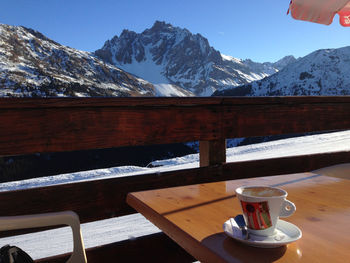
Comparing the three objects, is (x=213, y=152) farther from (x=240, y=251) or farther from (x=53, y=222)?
(x=240, y=251)

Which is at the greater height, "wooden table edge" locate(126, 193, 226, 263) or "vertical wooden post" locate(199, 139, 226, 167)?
"vertical wooden post" locate(199, 139, 226, 167)

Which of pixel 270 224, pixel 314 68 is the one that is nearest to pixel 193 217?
pixel 270 224

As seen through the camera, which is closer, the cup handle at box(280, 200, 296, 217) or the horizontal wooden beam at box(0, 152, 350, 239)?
the cup handle at box(280, 200, 296, 217)

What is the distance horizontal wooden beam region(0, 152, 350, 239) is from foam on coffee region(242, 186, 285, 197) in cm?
91

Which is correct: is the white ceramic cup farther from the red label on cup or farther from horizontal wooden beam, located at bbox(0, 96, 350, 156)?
horizontal wooden beam, located at bbox(0, 96, 350, 156)

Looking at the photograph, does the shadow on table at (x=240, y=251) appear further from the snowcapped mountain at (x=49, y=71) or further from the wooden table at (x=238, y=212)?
the snowcapped mountain at (x=49, y=71)

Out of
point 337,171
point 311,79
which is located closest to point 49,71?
point 311,79

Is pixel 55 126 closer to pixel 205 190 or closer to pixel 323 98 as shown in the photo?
pixel 205 190

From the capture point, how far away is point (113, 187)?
152 cm

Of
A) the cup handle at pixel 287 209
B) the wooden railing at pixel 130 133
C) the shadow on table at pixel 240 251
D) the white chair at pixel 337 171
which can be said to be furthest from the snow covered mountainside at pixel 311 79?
the shadow on table at pixel 240 251

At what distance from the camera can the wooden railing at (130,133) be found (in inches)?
52.8

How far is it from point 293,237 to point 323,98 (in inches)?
68.3

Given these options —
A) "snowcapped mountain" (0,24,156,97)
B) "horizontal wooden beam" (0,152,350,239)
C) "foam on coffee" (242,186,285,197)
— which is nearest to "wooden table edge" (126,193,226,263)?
"foam on coffee" (242,186,285,197)

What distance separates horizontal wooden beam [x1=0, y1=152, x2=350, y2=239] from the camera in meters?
1.35
